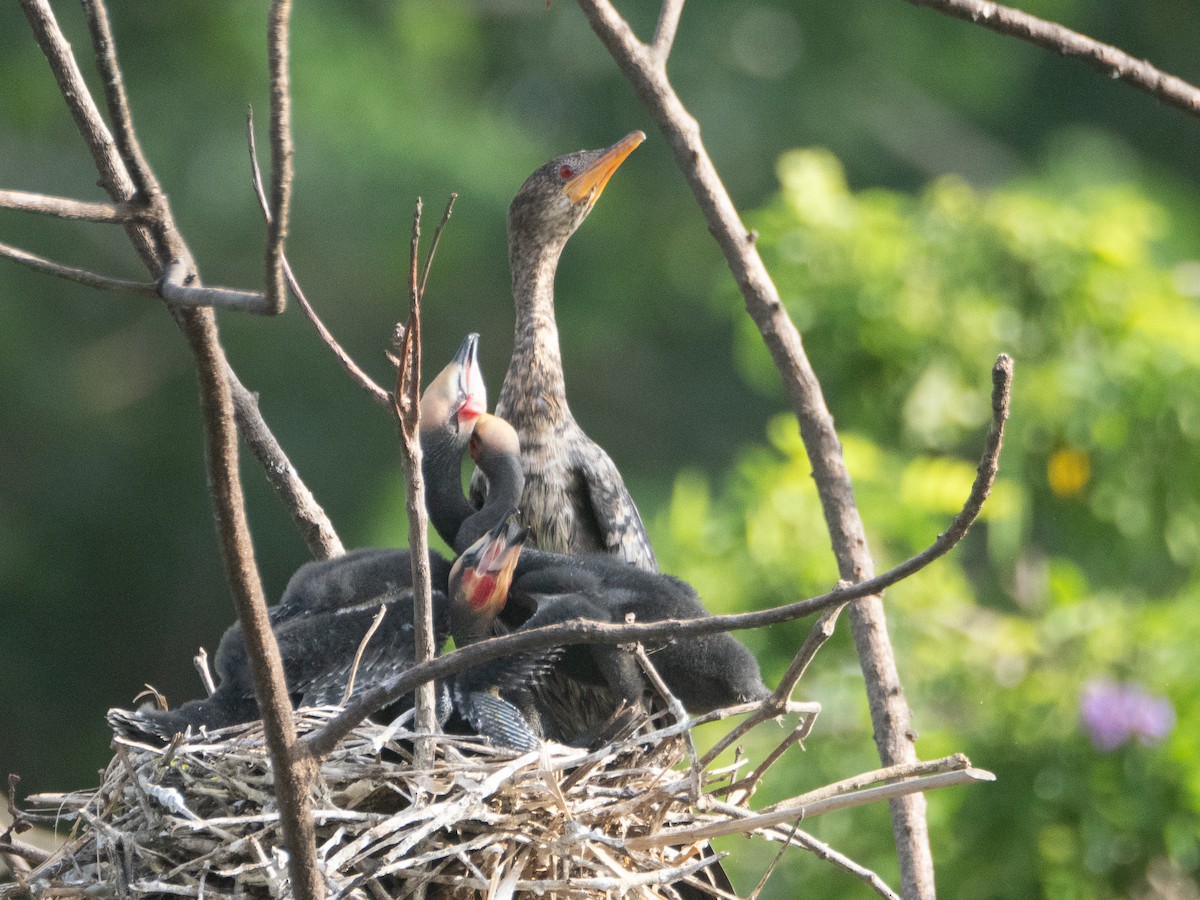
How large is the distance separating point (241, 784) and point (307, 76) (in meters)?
8.21

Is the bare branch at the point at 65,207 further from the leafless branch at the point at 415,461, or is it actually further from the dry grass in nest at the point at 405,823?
the dry grass in nest at the point at 405,823

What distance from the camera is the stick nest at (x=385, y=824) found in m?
1.90

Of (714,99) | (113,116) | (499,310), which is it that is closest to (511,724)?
(113,116)

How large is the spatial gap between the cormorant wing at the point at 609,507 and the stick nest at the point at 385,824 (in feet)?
2.77

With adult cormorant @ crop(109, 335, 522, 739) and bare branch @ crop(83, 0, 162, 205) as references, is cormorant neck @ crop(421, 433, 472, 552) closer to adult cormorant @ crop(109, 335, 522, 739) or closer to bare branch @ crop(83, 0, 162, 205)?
adult cormorant @ crop(109, 335, 522, 739)

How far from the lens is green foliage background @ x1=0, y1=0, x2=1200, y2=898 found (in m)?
4.58

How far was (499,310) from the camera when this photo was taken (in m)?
10.9

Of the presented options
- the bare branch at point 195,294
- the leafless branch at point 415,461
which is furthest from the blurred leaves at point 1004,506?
the bare branch at point 195,294

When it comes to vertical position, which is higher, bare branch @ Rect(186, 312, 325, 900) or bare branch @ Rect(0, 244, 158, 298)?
bare branch @ Rect(0, 244, 158, 298)

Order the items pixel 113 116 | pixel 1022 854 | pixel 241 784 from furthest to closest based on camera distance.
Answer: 1. pixel 1022 854
2. pixel 241 784
3. pixel 113 116

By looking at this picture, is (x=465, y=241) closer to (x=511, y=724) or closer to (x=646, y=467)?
(x=646, y=467)

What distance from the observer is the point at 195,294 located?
1.25m

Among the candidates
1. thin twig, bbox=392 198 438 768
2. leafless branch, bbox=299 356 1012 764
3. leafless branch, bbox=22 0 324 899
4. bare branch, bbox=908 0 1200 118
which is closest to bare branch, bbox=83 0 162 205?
leafless branch, bbox=22 0 324 899

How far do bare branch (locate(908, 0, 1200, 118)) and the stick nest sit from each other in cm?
103
